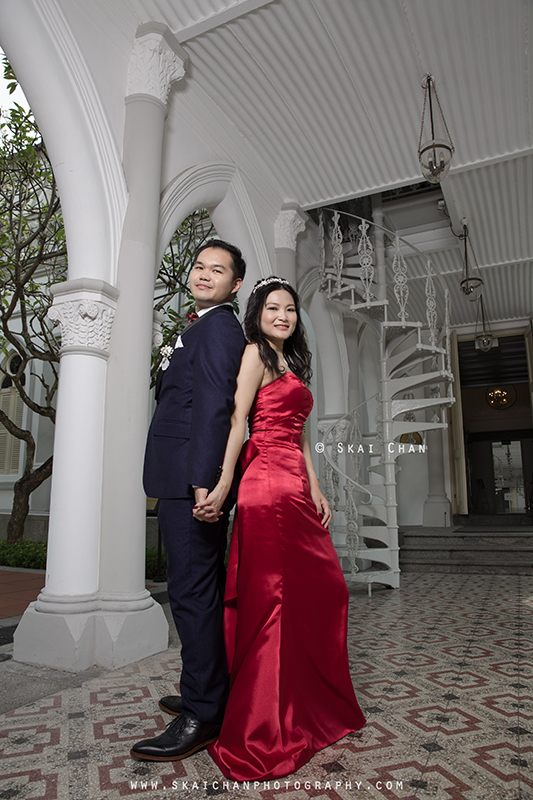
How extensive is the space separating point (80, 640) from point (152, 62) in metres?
3.45

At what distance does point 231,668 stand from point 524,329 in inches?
390

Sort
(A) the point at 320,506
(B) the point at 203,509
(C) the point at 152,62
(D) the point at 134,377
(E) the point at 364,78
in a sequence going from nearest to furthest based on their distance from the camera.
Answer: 1. (B) the point at 203,509
2. (A) the point at 320,506
3. (D) the point at 134,377
4. (C) the point at 152,62
5. (E) the point at 364,78

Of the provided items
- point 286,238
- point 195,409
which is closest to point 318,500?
point 195,409

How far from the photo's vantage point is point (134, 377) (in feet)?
10.2

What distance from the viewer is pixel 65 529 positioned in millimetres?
2844

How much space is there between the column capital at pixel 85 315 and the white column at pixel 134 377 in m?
0.08

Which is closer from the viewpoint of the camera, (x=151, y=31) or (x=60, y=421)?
(x=60, y=421)

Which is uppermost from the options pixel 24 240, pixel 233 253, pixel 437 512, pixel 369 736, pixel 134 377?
pixel 24 240

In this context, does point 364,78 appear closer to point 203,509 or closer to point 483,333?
point 203,509

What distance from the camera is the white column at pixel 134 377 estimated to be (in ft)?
9.33

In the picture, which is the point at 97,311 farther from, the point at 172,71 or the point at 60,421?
the point at 172,71

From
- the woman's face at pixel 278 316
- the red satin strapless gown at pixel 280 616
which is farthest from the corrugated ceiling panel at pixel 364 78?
the red satin strapless gown at pixel 280 616

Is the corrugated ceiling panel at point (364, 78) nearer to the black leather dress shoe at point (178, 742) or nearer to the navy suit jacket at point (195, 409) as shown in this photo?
the navy suit jacket at point (195, 409)

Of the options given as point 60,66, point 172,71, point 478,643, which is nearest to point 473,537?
point 478,643
